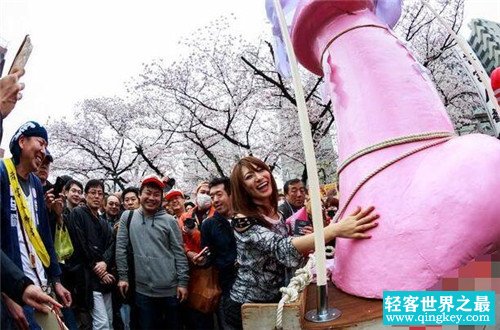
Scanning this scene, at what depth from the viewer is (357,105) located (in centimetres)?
124

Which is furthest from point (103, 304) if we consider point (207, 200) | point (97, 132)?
point (97, 132)

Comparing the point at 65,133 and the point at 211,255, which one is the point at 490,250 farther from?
the point at 65,133

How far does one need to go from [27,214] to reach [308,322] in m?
1.39

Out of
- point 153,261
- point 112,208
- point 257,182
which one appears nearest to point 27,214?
point 257,182

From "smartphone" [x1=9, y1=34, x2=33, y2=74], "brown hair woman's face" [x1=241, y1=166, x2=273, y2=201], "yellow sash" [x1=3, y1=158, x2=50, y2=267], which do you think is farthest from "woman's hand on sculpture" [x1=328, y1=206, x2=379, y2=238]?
"yellow sash" [x1=3, y1=158, x2=50, y2=267]

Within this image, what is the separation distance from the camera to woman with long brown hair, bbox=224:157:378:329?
59.2 inches

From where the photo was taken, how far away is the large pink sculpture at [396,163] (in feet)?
3.10

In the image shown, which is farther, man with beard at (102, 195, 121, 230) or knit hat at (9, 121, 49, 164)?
man with beard at (102, 195, 121, 230)

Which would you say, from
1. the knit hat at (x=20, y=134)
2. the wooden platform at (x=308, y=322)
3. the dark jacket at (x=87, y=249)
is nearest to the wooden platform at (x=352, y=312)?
the wooden platform at (x=308, y=322)

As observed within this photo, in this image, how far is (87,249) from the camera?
10.3 ft

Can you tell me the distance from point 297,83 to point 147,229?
90.4 inches

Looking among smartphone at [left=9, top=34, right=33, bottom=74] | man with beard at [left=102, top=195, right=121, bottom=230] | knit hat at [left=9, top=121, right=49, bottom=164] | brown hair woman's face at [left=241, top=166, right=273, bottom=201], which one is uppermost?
smartphone at [left=9, top=34, right=33, bottom=74]

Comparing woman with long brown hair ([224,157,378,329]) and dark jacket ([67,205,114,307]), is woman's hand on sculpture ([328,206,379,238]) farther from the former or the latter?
dark jacket ([67,205,114,307])

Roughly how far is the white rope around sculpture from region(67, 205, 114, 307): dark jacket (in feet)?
7.67
